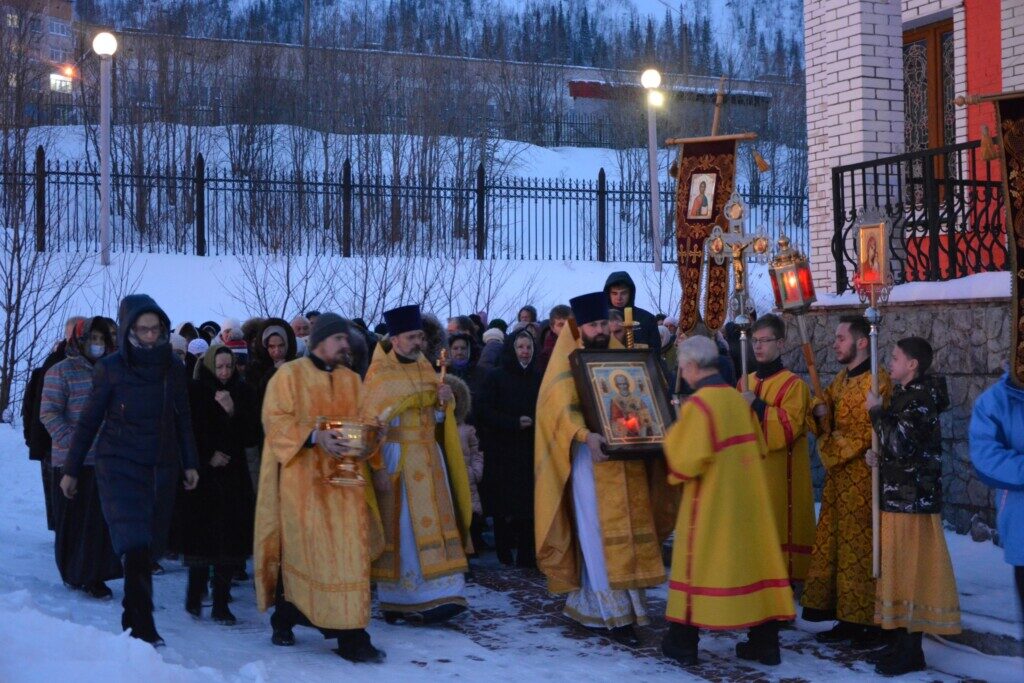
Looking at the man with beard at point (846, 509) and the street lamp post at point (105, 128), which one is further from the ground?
the street lamp post at point (105, 128)

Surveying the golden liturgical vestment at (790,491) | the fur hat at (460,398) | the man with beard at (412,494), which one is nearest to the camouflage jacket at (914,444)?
the golden liturgical vestment at (790,491)

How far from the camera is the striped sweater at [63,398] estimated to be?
845 centimetres

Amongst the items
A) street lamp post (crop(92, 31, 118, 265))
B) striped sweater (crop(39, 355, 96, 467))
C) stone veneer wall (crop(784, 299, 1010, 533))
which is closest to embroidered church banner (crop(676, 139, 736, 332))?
stone veneer wall (crop(784, 299, 1010, 533))

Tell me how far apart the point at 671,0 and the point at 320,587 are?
194 ft

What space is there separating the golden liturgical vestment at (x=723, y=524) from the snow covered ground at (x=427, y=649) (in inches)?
15.0

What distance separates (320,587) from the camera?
6980 millimetres

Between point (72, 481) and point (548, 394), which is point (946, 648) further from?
point (72, 481)

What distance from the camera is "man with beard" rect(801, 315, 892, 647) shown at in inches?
285

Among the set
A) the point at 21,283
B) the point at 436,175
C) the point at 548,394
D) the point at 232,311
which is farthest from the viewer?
the point at 436,175

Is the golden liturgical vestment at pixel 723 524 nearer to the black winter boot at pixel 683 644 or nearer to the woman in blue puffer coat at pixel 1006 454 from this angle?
the black winter boot at pixel 683 644

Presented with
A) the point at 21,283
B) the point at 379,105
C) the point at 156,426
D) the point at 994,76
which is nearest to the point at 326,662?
the point at 156,426

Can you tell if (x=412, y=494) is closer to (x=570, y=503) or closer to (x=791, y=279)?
(x=570, y=503)

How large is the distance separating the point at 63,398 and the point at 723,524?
4459 mm

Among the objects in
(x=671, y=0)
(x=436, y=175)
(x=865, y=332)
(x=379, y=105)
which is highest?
(x=671, y=0)
